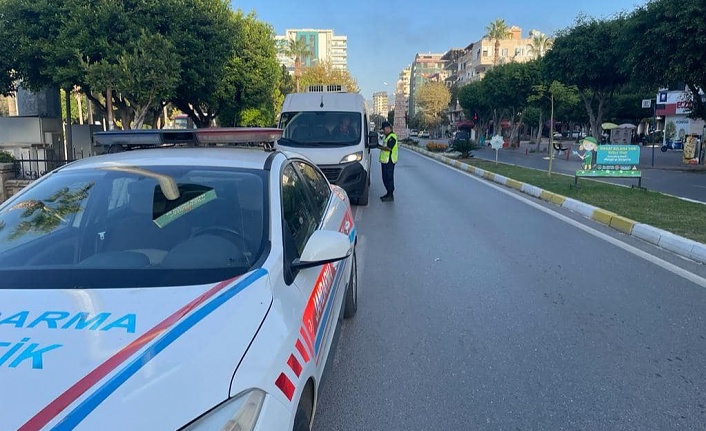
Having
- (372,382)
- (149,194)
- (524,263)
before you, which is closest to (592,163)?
(524,263)

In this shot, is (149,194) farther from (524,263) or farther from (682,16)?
(682,16)

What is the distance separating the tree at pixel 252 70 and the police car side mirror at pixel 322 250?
80.3 feet

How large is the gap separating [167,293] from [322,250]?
2.67ft

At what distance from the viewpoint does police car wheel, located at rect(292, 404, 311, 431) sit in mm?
2102

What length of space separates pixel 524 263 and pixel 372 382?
146 inches

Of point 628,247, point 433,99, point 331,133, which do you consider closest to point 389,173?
point 331,133

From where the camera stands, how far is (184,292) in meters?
2.18

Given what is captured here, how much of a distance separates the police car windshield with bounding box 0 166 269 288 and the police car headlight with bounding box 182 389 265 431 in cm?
68

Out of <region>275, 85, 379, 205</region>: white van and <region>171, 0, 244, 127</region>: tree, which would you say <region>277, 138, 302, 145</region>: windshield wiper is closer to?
<region>275, 85, 379, 205</region>: white van

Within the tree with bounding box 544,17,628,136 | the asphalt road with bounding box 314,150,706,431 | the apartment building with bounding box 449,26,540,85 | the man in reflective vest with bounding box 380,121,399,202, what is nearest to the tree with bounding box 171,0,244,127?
the man in reflective vest with bounding box 380,121,399,202

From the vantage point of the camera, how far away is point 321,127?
38.3 ft

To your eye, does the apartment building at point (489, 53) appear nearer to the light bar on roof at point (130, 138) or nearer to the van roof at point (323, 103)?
the van roof at point (323, 103)

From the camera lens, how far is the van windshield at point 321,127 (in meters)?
11.4

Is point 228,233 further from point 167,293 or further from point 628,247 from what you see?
point 628,247
